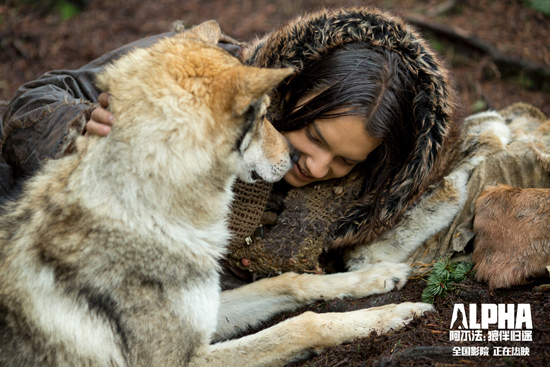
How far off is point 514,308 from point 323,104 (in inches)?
72.0

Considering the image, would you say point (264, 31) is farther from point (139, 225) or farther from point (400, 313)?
point (400, 313)

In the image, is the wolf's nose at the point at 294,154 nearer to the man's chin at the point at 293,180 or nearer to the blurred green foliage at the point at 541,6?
the man's chin at the point at 293,180

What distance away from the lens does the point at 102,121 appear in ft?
7.67

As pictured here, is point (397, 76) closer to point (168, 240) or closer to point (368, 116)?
point (368, 116)

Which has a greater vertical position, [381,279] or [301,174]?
[301,174]

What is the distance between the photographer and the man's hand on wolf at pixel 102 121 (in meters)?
2.29

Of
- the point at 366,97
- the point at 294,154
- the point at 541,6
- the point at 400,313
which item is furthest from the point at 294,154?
the point at 541,6

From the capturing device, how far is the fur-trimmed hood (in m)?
3.18

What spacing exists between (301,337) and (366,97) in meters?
1.79

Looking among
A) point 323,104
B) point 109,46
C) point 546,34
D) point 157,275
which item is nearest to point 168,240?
point 157,275

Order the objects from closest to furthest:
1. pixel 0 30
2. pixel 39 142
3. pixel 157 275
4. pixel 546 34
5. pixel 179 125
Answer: pixel 179 125, pixel 157 275, pixel 39 142, pixel 546 34, pixel 0 30

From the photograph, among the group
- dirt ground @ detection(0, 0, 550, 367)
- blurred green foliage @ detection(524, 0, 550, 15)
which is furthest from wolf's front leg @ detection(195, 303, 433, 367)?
blurred green foliage @ detection(524, 0, 550, 15)

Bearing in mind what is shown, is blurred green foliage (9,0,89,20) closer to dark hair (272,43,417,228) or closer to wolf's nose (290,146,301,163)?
dark hair (272,43,417,228)

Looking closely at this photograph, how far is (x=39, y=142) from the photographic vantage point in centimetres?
330
